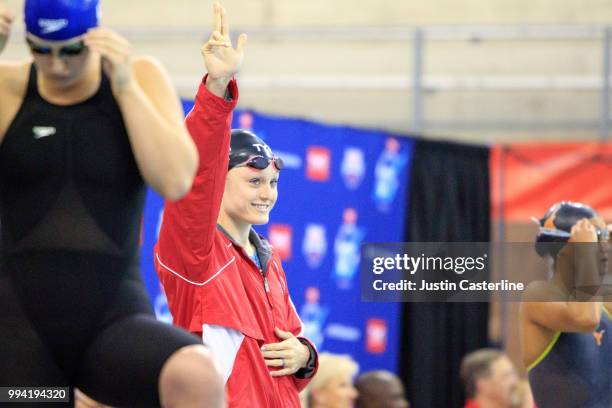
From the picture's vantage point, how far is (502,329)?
894 cm

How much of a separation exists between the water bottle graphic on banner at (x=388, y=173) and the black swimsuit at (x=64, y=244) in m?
5.66

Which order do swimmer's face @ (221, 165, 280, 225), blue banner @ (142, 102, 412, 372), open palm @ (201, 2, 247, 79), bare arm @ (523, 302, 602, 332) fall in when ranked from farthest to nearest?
blue banner @ (142, 102, 412, 372)
bare arm @ (523, 302, 602, 332)
swimmer's face @ (221, 165, 280, 225)
open palm @ (201, 2, 247, 79)

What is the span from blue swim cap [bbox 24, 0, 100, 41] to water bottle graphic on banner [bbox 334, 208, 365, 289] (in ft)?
17.4

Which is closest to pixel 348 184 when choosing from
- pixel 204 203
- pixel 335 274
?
pixel 335 274

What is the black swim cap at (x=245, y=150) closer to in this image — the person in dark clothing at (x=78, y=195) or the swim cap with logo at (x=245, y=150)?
the swim cap with logo at (x=245, y=150)

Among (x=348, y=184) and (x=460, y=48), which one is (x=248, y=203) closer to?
(x=348, y=184)

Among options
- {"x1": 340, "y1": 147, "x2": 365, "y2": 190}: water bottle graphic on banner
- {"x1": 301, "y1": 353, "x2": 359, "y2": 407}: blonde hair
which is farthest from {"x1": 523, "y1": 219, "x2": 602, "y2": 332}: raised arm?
{"x1": 340, "y1": 147, "x2": 365, "y2": 190}: water bottle graphic on banner

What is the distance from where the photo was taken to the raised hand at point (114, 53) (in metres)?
2.66

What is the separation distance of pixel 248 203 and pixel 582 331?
1.40 metres

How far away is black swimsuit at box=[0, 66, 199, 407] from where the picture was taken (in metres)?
2.73

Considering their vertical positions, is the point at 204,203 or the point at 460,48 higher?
the point at 460,48

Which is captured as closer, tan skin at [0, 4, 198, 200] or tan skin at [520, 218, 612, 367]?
tan skin at [0, 4, 198, 200]

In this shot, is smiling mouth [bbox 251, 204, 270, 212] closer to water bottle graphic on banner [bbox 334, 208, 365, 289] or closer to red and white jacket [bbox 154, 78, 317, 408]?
red and white jacket [bbox 154, 78, 317, 408]

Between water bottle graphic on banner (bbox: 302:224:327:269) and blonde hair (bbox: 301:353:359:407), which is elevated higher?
water bottle graphic on banner (bbox: 302:224:327:269)
